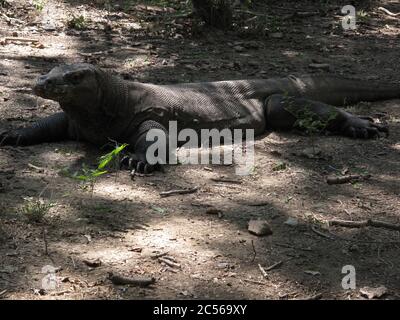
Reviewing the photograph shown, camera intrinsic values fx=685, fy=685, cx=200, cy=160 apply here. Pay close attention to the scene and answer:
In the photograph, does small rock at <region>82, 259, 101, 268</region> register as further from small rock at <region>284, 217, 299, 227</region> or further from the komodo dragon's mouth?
the komodo dragon's mouth

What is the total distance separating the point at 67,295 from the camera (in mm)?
2873

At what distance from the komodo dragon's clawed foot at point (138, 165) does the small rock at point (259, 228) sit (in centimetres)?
107

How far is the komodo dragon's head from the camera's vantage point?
174 inches

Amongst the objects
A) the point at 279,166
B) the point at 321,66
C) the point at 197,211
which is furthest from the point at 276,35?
the point at 197,211

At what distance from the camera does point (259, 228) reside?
3.55 meters

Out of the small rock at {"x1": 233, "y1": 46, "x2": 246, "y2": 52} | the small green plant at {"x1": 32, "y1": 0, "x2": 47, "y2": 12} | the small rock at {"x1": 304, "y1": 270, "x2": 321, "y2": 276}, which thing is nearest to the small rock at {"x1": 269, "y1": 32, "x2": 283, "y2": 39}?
the small rock at {"x1": 233, "y1": 46, "x2": 246, "y2": 52}

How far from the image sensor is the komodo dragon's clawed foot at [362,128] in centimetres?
528

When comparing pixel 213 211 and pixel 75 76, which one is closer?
pixel 213 211

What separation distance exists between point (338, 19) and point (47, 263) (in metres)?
6.94

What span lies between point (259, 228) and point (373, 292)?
2.48 ft

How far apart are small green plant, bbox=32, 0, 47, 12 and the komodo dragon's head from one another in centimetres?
379

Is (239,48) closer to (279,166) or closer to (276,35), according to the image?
(276,35)

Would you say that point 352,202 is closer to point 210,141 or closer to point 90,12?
point 210,141

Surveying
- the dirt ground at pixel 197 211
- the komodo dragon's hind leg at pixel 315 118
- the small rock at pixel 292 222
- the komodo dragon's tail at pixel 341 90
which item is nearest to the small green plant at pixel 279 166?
the dirt ground at pixel 197 211
